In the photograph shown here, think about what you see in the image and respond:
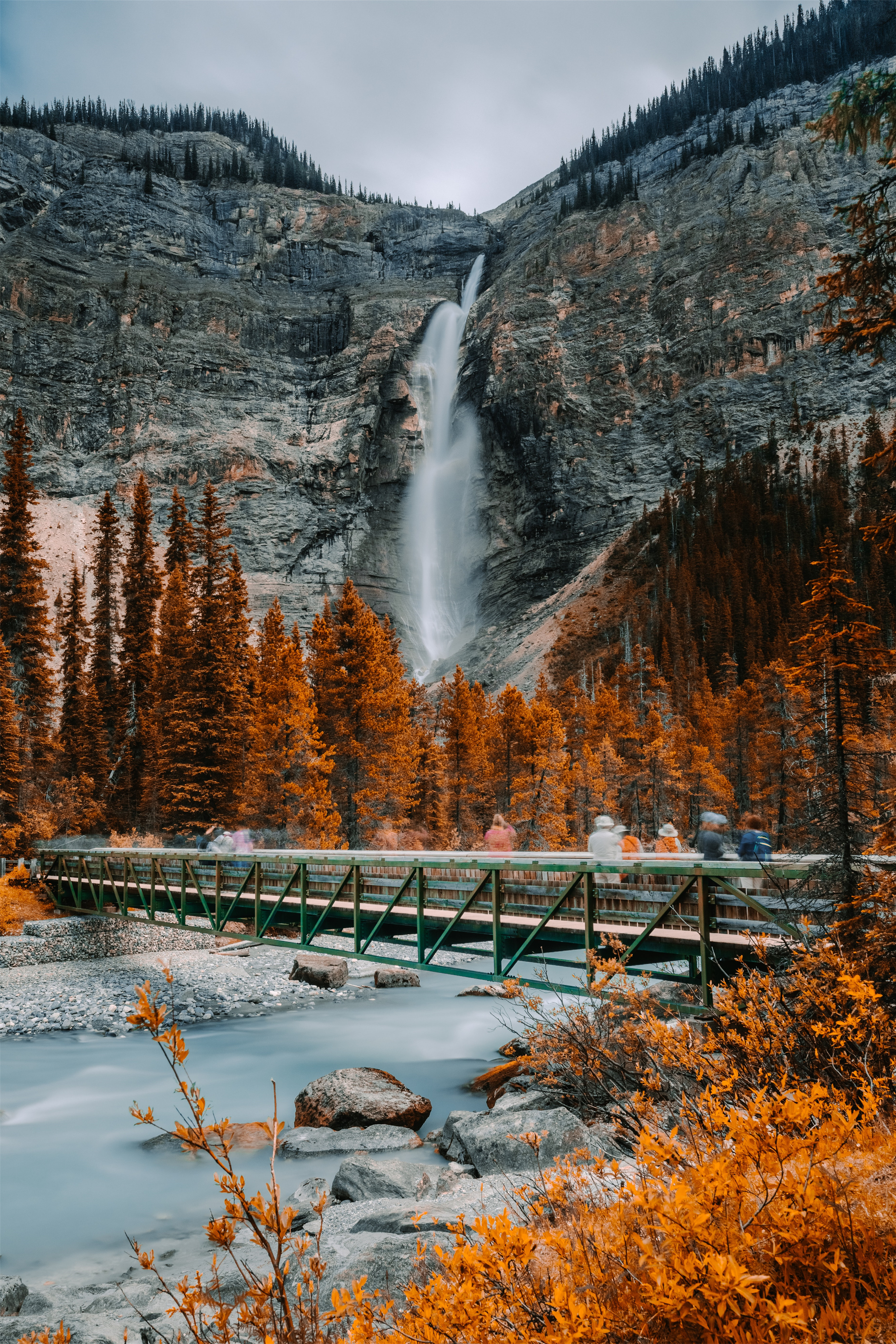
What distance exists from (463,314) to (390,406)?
21542mm

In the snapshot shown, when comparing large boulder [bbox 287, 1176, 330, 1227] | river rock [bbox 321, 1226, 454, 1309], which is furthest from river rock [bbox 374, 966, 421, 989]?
river rock [bbox 321, 1226, 454, 1309]

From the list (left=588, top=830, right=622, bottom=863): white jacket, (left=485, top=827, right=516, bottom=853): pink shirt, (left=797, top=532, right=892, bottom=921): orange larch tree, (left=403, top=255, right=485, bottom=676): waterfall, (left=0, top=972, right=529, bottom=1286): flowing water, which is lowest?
(left=0, top=972, right=529, bottom=1286): flowing water

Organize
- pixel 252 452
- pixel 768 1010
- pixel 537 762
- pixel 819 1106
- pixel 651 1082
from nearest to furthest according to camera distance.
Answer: pixel 819 1106 < pixel 651 1082 < pixel 768 1010 < pixel 537 762 < pixel 252 452

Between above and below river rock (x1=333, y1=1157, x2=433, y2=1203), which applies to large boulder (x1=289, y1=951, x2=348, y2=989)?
below

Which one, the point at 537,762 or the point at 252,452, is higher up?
the point at 252,452

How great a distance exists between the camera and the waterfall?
97625mm

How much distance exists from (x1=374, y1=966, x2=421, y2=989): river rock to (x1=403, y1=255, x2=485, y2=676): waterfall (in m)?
67.1

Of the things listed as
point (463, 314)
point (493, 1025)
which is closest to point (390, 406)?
point (463, 314)

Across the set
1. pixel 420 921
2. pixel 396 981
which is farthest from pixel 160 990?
pixel 420 921

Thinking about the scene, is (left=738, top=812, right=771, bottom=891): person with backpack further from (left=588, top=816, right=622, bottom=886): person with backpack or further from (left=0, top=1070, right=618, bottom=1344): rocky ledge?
(left=0, top=1070, right=618, bottom=1344): rocky ledge

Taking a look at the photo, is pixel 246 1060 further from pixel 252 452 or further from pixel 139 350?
pixel 139 350

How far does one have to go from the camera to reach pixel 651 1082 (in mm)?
4895

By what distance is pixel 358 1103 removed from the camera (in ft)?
41.0

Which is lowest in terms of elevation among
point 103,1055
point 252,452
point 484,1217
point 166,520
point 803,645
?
point 103,1055
